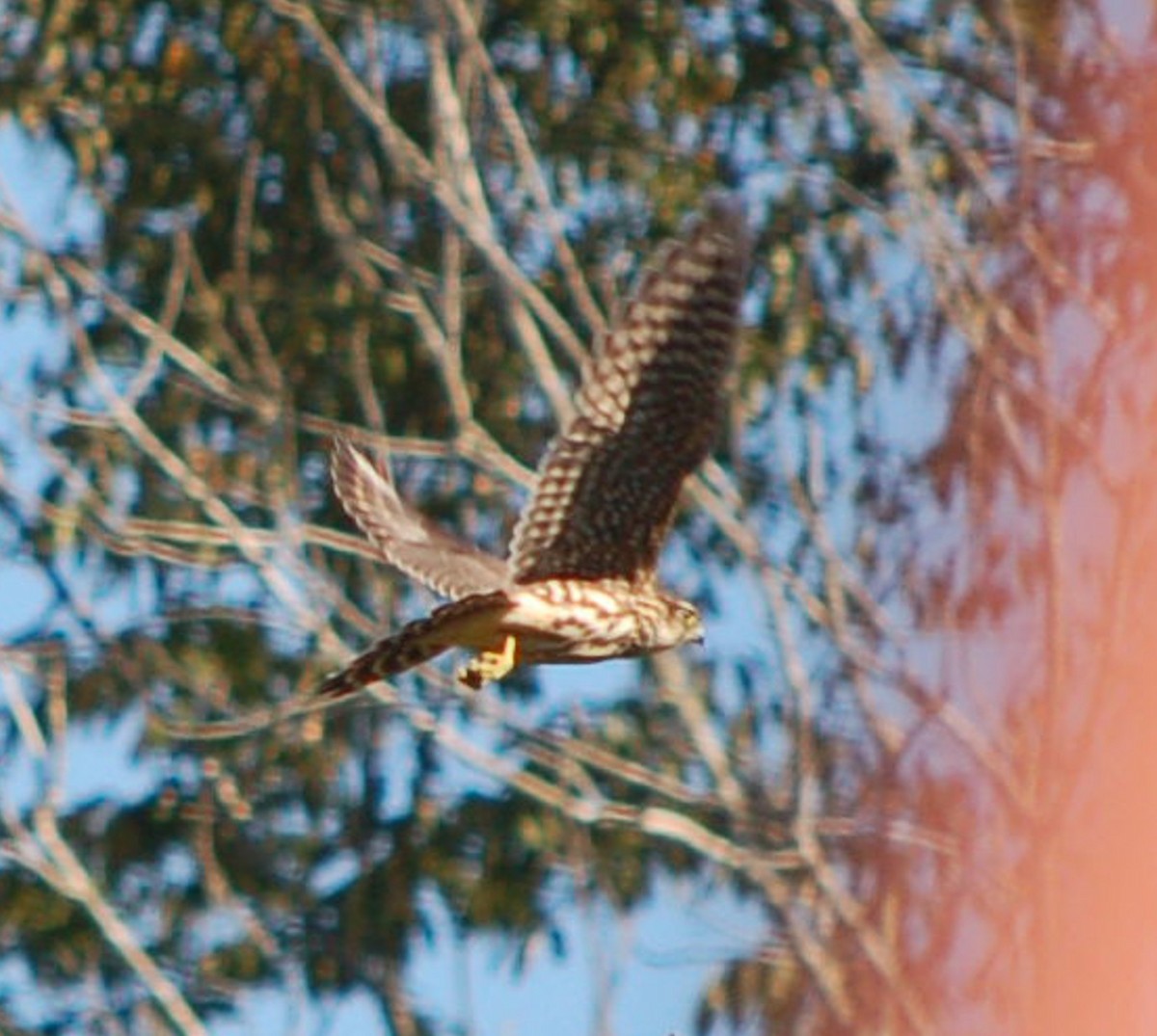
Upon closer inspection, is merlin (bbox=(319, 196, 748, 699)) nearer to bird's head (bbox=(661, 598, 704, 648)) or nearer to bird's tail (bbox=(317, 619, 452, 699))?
bird's head (bbox=(661, 598, 704, 648))

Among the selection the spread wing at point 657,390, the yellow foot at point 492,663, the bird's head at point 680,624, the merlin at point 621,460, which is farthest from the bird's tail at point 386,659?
the bird's head at point 680,624

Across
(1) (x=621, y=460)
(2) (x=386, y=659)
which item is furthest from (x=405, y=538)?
(2) (x=386, y=659)

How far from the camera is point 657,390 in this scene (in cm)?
433

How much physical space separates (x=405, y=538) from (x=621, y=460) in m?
0.63

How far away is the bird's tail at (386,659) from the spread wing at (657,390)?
23.5 inches

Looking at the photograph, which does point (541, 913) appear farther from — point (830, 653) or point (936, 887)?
point (936, 887)

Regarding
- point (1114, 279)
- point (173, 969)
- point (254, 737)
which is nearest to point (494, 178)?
point (254, 737)

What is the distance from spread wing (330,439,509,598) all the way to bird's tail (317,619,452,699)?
0.69 m

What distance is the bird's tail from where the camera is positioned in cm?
374

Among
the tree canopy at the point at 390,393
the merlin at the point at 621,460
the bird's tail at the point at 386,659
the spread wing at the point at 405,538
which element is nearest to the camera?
the bird's tail at the point at 386,659

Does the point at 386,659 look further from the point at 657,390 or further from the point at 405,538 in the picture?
the point at 405,538

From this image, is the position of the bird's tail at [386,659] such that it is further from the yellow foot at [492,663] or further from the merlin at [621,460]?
the yellow foot at [492,663]

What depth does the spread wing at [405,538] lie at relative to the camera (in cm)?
465

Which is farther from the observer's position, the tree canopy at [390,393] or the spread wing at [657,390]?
the tree canopy at [390,393]
